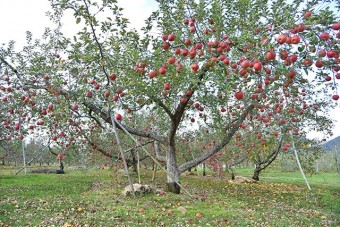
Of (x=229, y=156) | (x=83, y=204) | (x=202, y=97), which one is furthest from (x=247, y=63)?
(x=229, y=156)

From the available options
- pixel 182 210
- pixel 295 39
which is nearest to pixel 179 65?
pixel 295 39

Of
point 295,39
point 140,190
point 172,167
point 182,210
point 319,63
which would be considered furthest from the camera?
point 172,167

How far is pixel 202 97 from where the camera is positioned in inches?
488

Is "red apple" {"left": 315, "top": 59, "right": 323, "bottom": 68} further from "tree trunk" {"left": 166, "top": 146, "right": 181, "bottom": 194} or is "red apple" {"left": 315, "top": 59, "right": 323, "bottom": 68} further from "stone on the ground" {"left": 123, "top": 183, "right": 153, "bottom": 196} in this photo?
"stone on the ground" {"left": 123, "top": 183, "right": 153, "bottom": 196}

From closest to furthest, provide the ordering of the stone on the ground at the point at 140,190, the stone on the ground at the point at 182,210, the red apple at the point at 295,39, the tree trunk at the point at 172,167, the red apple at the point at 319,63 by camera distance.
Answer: the red apple at the point at 295,39
the red apple at the point at 319,63
the stone on the ground at the point at 182,210
the stone on the ground at the point at 140,190
the tree trunk at the point at 172,167

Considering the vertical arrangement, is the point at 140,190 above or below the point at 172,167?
below

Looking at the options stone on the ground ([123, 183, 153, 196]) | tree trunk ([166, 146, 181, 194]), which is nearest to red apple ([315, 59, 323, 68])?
tree trunk ([166, 146, 181, 194])

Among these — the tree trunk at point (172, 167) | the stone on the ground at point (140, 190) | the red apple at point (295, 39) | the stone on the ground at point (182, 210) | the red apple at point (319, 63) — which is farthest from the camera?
the tree trunk at point (172, 167)

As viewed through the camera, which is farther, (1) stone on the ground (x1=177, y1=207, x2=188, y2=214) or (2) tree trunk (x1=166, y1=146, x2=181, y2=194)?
(2) tree trunk (x1=166, y1=146, x2=181, y2=194)

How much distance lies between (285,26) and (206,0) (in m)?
4.92

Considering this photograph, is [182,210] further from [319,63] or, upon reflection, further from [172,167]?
[319,63]

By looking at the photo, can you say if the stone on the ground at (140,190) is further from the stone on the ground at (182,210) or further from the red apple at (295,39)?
the red apple at (295,39)

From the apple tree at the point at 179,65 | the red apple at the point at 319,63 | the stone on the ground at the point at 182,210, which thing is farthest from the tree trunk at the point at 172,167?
the red apple at the point at 319,63

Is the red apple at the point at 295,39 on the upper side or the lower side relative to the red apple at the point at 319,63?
upper
